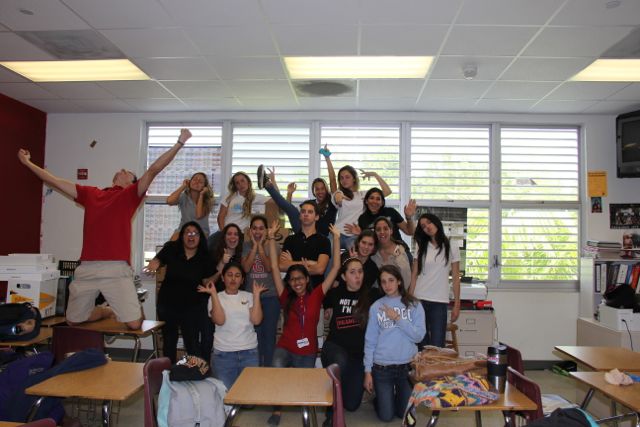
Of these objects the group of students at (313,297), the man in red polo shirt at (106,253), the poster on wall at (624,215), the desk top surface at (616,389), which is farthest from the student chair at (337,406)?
the poster on wall at (624,215)

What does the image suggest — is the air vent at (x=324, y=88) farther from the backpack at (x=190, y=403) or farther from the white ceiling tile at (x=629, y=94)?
the backpack at (x=190, y=403)

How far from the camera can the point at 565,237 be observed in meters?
5.73

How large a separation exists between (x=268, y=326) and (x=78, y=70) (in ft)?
10.8

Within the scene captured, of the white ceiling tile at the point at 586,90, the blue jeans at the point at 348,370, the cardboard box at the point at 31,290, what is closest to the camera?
the blue jeans at the point at 348,370

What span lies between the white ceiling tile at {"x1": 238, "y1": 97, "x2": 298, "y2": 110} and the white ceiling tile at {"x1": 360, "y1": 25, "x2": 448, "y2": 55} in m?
1.62

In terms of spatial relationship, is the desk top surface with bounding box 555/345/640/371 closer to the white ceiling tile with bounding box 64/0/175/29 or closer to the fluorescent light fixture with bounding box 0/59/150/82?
the white ceiling tile with bounding box 64/0/175/29

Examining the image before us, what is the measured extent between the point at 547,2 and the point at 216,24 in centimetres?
249

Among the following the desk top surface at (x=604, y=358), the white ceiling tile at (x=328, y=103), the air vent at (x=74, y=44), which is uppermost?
the air vent at (x=74, y=44)

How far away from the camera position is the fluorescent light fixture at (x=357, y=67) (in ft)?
13.8

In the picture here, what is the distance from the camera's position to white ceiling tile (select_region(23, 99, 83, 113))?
5523 mm

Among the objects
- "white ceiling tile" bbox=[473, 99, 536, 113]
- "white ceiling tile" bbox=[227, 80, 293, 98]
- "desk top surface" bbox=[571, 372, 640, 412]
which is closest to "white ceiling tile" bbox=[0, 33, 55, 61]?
"white ceiling tile" bbox=[227, 80, 293, 98]

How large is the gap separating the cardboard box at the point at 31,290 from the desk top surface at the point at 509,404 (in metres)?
3.78

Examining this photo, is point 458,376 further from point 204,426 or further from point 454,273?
point 454,273

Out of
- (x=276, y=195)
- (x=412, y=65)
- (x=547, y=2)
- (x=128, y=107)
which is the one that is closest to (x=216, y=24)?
(x=276, y=195)
